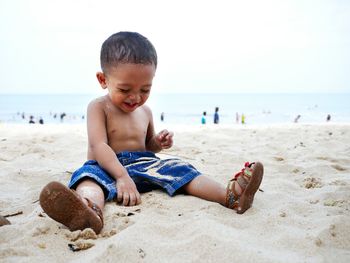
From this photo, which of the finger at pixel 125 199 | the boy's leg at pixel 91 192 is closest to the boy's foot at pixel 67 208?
the boy's leg at pixel 91 192

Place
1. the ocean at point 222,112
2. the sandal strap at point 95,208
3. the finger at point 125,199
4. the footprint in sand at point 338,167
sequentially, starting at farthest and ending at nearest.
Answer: the ocean at point 222,112 → the footprint in sand at point 338,167 → the finger at point 125,199 → the sandal strap at point 95,208

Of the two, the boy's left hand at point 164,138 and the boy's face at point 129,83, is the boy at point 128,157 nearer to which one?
the boy's face at point 129,83

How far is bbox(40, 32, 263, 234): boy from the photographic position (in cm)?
194

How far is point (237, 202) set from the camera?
191 cm

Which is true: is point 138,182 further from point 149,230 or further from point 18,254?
point 18,254

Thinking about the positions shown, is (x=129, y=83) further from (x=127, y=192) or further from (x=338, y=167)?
(x=338, y=167)

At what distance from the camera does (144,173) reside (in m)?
2.30

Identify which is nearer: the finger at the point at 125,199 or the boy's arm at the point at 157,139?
the finger at the point at 125,199

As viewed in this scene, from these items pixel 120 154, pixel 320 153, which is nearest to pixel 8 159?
pixel 120 154

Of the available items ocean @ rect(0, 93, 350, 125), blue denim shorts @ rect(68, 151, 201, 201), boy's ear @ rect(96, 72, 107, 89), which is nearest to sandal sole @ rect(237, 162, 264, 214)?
blue denim shorts @ rect(68, 151, 201, 201)

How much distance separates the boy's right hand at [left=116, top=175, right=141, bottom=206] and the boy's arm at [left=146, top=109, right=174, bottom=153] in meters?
0.65

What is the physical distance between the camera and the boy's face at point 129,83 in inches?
84.8

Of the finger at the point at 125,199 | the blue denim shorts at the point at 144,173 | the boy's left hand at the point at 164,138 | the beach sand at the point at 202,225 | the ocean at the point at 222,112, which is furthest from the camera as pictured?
the ocean at the point at 222,112

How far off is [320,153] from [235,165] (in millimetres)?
1080
